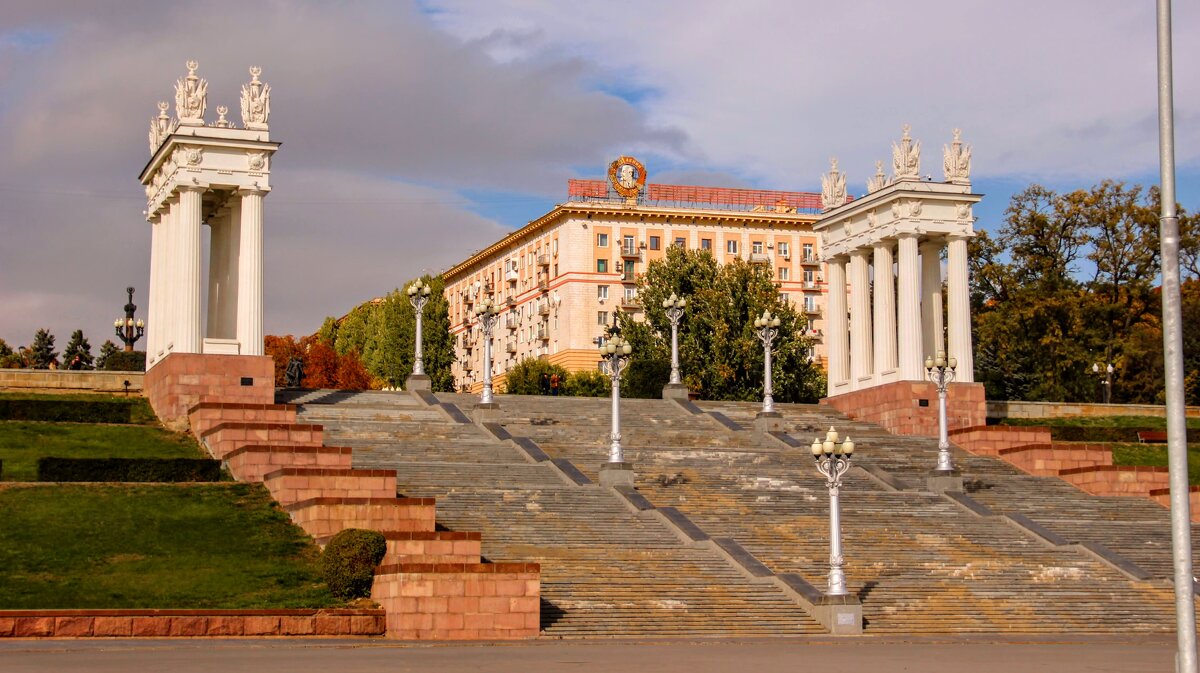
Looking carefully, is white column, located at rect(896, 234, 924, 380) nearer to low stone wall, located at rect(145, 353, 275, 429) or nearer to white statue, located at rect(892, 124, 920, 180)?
white statue, located at rect(892, 124, 920, 180)

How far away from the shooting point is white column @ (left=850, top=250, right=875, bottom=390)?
2346 inches

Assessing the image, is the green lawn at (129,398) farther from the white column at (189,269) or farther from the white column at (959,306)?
the white column at (959,306)

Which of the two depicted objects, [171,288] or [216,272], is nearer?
[171,288]

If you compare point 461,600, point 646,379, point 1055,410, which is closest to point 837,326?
point 646,379

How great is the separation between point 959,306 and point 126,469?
30.9 metres

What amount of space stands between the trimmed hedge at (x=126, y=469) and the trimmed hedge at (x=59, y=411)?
268 inches

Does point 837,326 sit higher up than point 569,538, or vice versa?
point 837,326

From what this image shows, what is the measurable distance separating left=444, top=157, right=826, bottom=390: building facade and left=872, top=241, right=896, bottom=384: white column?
52.1m

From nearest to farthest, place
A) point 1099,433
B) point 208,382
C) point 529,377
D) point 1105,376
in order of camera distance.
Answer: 1. point 208,382
2. point 1099,433
3. point 1105,376
4. point 529,377

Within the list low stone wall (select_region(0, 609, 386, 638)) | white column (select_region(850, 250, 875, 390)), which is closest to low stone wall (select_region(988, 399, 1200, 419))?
white column (select_region(850, 250, 875, 390))

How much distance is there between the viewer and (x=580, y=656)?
26.6 m

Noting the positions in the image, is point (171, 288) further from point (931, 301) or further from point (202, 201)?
point (931, 301)

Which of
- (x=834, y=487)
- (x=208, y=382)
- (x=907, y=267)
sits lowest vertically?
(x=834, y=487)

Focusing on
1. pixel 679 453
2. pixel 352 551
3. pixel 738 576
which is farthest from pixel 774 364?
pixel 352 551
